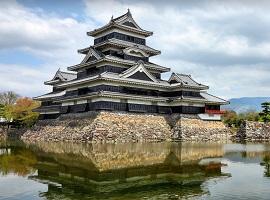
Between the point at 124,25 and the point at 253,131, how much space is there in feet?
72.8

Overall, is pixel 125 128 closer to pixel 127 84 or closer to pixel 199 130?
pixel 127 84

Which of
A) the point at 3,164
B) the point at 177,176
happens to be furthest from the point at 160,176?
the point at 3,164

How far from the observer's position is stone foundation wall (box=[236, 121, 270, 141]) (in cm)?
4666

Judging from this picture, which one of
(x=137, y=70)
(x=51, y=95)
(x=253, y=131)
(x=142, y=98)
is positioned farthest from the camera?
(x=51, y=95)

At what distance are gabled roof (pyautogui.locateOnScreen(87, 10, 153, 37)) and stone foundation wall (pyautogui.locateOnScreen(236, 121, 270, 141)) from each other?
17.9 m

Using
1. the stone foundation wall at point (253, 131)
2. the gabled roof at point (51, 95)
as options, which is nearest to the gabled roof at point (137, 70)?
the gabled roof at point (51, 95)

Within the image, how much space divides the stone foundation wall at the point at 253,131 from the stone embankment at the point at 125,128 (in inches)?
74.6

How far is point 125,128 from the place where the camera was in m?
38.6

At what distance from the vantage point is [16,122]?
57938 millimetres

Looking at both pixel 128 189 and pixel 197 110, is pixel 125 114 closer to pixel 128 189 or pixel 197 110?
pixel 197 110

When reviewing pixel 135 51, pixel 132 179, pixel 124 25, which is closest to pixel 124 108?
pixel 135 51

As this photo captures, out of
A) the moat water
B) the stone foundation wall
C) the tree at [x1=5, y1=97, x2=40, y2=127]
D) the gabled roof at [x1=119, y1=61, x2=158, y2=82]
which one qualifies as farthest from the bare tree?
the moat water

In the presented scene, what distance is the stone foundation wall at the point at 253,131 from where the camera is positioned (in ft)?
153

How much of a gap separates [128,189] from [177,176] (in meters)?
3.33
